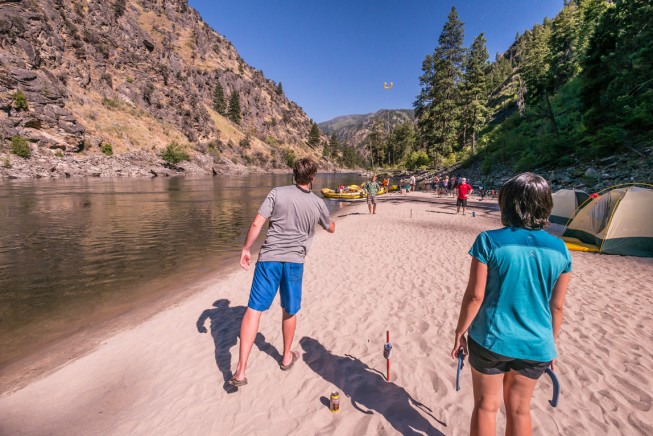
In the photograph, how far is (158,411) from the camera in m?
3.34

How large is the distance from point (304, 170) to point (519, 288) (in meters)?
2.34

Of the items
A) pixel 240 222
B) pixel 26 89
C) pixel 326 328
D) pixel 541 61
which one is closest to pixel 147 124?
pixel 26 89

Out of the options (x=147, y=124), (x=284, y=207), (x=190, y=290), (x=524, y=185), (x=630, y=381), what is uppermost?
(x=147, y=124)

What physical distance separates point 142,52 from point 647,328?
120 m

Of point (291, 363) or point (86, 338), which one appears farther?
point (86, 338)

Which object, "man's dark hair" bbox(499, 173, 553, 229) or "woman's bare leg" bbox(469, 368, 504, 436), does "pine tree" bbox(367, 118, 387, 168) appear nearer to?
"man's dark hair" bbox(499, 173, 553, 229)

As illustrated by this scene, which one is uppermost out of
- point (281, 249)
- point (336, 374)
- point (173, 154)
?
point (173, 154)

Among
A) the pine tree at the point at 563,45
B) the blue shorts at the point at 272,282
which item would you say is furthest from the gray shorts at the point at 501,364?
the pine tree at the point at 563,45

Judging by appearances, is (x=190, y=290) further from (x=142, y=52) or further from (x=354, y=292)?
(x=142, y=52)

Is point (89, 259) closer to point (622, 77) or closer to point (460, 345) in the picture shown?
point (460, 345)

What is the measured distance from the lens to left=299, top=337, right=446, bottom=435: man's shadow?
3066 millimetres

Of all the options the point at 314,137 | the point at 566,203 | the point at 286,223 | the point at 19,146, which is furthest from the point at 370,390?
the point at 314,137

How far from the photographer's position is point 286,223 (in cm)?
335

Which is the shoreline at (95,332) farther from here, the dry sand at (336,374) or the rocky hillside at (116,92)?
the rocky hillside at (116,92)
